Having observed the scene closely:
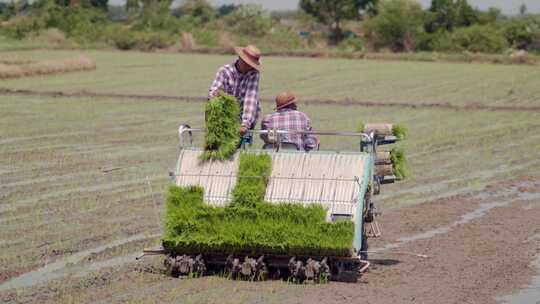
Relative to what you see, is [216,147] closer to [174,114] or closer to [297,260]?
[297,260]

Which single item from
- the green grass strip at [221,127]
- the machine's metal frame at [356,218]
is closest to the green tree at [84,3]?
the machine's metal frame at [356,218]

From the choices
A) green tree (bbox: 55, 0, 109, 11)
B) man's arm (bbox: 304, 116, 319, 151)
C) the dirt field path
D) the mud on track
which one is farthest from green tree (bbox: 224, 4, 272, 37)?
man's arm (bbox: 304, 116, 319, 151)

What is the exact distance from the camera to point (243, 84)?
10.5 m

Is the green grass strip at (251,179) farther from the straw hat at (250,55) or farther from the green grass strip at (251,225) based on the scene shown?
the straw hat at (250,55)

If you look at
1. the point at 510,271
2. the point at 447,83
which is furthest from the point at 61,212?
the point at 447,83

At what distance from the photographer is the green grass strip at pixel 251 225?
9.30 m

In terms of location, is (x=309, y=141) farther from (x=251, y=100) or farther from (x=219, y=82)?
(x=219, y=82)

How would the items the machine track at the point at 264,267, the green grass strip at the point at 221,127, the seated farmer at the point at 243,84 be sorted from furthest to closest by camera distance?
the seated farmer at the point at 243,84
the green grass strip at the point at 221,127
the machine track at the point at 264,267

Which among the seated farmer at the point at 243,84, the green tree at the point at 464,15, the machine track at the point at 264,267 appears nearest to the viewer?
the machine track at the point at 264,267

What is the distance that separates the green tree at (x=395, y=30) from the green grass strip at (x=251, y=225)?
60698 mm

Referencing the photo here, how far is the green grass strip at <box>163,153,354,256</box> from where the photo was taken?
930cm

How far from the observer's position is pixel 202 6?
10719 cm

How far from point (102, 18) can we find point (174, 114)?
182 ft

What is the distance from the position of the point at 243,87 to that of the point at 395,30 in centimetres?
6019
